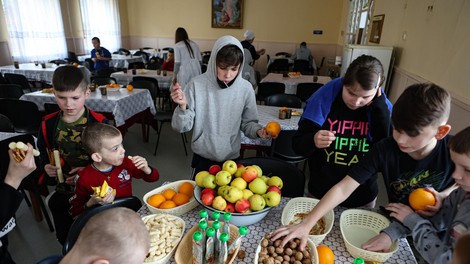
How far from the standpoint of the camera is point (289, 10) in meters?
9.40

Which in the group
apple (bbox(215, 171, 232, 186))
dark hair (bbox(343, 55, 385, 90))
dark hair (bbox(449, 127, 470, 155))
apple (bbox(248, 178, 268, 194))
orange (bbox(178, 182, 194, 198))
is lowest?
orange (bbox(178, 182, 194, 198))

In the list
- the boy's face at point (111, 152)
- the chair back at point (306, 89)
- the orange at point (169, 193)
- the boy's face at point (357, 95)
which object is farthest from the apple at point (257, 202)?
the chair back at point (306, 89)

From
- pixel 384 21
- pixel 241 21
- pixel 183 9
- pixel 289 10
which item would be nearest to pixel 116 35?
pixel 183 9

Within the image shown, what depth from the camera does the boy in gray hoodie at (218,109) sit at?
66.9 inches

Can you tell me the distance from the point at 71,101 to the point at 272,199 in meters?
1.34

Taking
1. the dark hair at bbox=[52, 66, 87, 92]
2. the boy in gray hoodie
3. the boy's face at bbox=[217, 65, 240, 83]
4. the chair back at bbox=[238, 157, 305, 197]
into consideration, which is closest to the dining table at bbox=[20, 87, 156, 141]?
A: the dark hair at bbox=[52, 66, 87, 92]

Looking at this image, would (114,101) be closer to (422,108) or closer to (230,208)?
(230,208)

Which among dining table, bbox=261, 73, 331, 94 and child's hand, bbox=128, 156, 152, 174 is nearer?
child's hand, bbox=128, 156, 152, 174

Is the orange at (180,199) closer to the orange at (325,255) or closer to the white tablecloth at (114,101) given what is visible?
the orange at (325,255)

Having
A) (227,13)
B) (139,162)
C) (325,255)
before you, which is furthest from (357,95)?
(227,13)

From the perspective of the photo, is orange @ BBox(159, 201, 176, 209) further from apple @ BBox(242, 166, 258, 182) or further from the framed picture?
the framed picture

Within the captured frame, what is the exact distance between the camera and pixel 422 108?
3.26 feet

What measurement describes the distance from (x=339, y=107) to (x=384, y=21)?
15.6ft

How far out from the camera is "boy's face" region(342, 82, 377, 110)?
125cm
